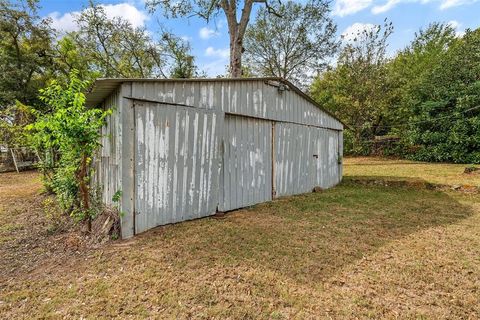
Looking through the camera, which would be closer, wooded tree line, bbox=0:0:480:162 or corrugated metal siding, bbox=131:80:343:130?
corrugated metal siding, bbox=131:80:343:130

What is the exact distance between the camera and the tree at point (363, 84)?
17531mm

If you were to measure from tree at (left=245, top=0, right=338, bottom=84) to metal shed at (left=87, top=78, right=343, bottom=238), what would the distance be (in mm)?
13268

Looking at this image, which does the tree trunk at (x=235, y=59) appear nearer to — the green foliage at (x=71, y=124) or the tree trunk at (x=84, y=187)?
the green foliage at (x=71, y=124)

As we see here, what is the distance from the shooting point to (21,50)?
49.2 feet

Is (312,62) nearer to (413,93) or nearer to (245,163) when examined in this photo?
(413,93)

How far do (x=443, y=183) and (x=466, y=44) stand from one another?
1131 centimetres

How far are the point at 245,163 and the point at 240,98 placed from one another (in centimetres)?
140

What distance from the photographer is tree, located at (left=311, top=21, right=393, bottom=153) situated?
1753 centimetres

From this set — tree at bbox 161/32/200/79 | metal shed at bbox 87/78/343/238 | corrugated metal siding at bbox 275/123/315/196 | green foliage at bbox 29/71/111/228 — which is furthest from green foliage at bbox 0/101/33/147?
tree at bbox 161/32/200/79

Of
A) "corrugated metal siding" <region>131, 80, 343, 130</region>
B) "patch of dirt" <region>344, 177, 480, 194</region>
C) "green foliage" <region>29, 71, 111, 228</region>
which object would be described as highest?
"corrugated metal siding" <region>131, 80, 343, 130</region>

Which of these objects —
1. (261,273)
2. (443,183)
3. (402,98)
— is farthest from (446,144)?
(261,273)

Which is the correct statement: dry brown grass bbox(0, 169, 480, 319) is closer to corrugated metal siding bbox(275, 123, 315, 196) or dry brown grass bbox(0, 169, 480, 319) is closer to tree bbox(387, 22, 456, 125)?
corrugated metal siding bbox(275, 123, 315, 196)

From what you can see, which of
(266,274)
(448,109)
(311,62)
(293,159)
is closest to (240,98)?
(293,159)

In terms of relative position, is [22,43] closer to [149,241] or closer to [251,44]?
[251,44]
